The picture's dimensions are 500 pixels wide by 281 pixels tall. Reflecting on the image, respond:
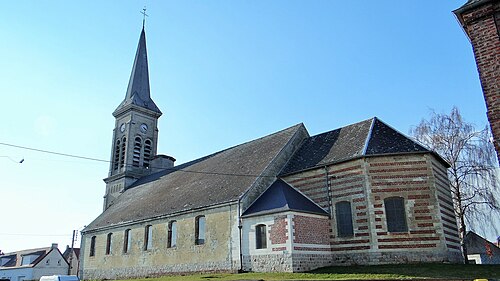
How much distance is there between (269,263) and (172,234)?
747 cm

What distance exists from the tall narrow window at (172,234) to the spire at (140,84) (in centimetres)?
1686

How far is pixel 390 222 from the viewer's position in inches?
679

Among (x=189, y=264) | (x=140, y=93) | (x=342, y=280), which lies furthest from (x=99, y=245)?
(x=342, y=280)

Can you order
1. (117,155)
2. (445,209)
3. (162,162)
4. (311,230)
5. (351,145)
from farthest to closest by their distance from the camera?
1. (117,155)
2. (162,162)
3. (351,145)
4. (445,209)
5. (311,230)

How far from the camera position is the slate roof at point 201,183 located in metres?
21.3

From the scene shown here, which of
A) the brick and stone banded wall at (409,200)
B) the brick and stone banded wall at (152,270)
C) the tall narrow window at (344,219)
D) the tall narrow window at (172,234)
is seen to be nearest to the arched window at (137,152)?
the brick and stone banded wall at (152,270)

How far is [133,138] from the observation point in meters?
35.2

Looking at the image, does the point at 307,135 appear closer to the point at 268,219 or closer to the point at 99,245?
the point at 268,219

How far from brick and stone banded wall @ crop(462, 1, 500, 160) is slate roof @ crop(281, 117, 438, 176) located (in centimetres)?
861

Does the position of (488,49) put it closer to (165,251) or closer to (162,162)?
(165,251)

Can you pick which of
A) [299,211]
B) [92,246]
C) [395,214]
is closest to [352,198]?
[395,214]

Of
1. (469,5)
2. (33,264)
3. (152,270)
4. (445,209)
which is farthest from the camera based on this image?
(33,264)

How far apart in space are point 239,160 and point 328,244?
8542 millimetres

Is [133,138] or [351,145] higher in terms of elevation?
[133,138]
